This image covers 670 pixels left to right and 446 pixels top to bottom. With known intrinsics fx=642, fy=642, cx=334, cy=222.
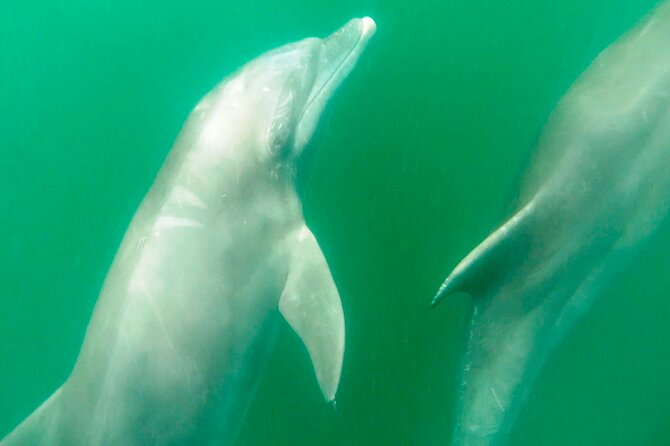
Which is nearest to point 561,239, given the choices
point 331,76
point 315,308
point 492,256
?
point 492,256

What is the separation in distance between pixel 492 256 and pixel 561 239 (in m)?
0.64

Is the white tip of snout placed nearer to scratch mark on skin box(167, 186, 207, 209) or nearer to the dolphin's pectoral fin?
the dolphin's pectoral fin

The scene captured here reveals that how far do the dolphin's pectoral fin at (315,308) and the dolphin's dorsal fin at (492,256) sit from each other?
107cm

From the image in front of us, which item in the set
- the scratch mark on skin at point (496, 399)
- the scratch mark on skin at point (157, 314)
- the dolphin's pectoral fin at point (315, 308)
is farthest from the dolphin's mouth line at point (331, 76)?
the scratch mark on skin at point (496, 399)

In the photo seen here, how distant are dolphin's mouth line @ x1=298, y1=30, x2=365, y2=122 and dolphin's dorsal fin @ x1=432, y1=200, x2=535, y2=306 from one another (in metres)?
2.27

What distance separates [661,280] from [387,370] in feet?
12.4

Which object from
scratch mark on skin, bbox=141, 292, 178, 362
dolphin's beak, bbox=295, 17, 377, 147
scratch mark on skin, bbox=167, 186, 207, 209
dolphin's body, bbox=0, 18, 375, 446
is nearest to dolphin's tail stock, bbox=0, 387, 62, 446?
dolphin's body, bbox=0, 18, 375, 446

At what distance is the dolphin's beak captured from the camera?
6504 mm

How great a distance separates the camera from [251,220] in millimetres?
5805

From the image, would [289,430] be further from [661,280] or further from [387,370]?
[661,280]

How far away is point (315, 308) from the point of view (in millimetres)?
6043

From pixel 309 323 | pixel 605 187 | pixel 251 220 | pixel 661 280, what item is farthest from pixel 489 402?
pixel 661 280

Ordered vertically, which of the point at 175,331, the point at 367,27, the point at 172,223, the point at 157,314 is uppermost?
the point at 367,27

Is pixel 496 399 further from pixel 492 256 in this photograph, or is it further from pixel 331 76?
pixel 331 76
